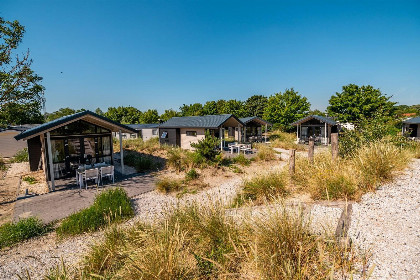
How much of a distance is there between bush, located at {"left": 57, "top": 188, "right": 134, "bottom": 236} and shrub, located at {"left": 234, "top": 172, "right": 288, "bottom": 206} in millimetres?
3479

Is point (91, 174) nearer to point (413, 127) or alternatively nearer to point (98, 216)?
point (98, 216)

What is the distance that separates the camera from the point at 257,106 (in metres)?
48.2

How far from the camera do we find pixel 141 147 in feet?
62.1

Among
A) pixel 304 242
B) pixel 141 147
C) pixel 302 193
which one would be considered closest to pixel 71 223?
pixel 304 242

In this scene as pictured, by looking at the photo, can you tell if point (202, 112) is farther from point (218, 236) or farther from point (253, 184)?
point (218, 236)

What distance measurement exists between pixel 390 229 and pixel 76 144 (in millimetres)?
12844

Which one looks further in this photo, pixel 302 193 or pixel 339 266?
pixel 302 193

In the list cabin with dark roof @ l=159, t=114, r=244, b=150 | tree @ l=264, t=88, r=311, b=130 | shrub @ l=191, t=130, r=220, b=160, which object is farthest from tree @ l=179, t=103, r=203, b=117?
shrub @ l=191, t=130, r=220, b=160

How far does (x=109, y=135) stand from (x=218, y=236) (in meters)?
10.9

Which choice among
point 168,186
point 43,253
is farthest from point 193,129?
point 43,253

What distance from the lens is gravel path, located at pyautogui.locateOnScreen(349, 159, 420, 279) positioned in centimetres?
279

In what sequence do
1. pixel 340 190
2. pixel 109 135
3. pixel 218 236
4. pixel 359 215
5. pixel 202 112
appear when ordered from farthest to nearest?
pixel 202 112
pixel 109 135
pixel 340 190
pixel 359 215
pixel 218 236

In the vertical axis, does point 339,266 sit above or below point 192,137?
below

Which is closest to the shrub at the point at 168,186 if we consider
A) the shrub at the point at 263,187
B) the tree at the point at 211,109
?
the shrub at the point at 263,187
